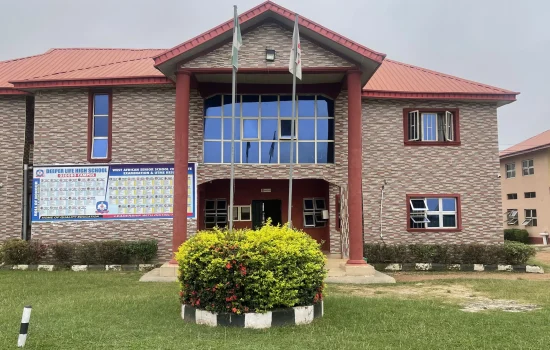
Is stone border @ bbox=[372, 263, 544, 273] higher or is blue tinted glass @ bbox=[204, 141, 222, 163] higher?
blue tinted glass @ bbox=[204, 141, 222, 163]

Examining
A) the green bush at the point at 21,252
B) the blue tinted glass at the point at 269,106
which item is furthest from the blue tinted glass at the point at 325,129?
the green bush at the point at 21,252

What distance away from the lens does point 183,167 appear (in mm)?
12961

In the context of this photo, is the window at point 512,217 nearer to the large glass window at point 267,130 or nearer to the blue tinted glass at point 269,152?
the large glass window at point 267,130

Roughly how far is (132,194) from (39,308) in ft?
23.9

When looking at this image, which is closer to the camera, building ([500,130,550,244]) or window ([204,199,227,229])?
window ([204,199,227,229])

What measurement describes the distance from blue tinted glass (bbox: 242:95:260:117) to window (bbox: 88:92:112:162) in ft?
14.5

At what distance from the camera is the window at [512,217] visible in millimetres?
28672

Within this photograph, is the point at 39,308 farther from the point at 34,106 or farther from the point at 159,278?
the point at 34,106

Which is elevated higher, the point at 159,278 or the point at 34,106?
the point at 34,106

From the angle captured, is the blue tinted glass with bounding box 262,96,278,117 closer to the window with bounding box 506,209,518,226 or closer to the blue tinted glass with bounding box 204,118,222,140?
the blue tinted glass with bounding box 204,118,222,140

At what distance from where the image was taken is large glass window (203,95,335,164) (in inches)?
608

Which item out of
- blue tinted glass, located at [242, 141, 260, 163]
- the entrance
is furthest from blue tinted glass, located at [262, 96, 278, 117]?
the entrance

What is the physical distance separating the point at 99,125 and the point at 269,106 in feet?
18.5

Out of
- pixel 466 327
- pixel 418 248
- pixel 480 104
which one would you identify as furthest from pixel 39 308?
pixel 480 104
